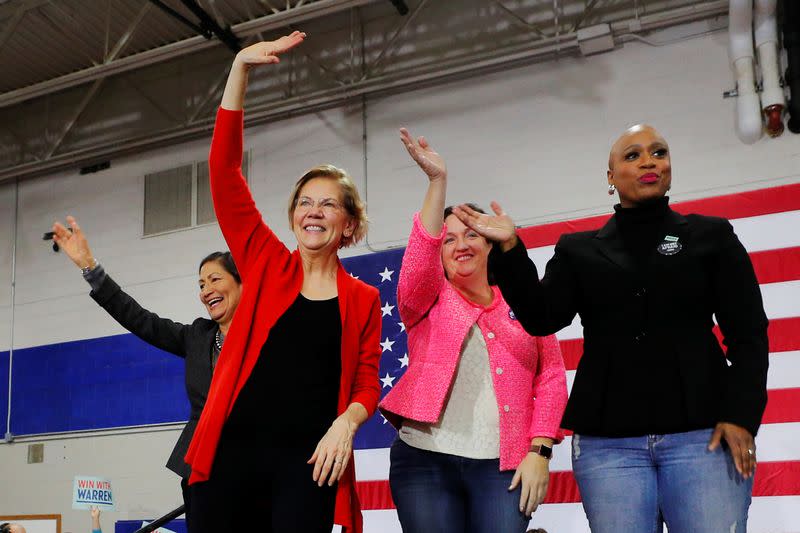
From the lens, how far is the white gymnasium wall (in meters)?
5.29

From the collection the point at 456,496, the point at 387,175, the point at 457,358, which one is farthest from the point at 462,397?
the point at 387,175

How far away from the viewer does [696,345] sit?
1729 mm

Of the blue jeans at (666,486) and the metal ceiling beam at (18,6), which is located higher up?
the metal ceiling beam at (18,6)

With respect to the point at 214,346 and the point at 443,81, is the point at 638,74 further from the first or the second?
the point at 214,346

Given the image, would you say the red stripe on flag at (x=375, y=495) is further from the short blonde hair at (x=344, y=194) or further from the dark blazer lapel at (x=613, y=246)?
the dark blazer lapel at (x=613, y=246)

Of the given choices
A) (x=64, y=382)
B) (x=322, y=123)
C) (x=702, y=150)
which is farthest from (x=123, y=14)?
(x=702, y=150)

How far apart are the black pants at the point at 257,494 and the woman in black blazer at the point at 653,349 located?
1.95 feet

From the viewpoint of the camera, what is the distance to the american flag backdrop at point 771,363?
3.80m

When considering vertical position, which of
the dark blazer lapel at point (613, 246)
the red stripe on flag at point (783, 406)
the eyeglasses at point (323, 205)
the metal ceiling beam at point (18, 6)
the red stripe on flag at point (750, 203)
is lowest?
the red stripe on flag at point (783, 406)

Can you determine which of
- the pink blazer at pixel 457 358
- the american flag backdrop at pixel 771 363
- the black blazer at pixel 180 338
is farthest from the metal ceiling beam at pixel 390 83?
the pink blazer at pixel 457 358

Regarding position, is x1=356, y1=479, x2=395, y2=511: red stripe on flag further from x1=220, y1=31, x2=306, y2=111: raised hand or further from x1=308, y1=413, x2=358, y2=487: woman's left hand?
x1=220, y1=31, x2=306, y2=111: raised hand

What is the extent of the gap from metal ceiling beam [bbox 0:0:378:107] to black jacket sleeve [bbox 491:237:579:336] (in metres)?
4.38

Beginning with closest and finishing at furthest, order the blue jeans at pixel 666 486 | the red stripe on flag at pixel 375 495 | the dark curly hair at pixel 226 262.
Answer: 1. the blue jeans at pixel 666 486
2. the dark curly hair at pixel 226 262
3. the red stripe on flag at pixel 375 495

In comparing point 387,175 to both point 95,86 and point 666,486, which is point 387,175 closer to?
point 95,86
